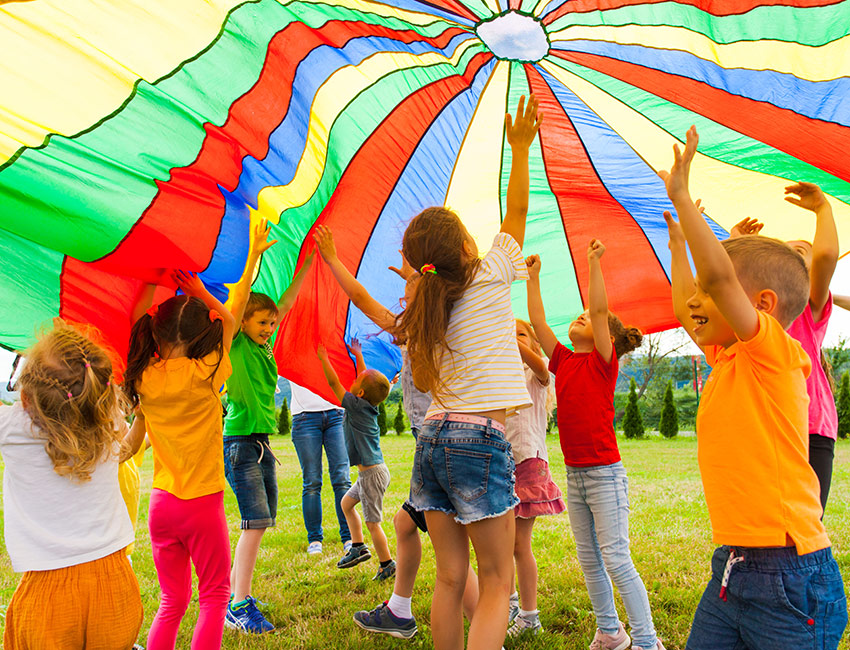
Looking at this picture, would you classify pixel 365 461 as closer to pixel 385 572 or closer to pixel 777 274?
pixel 385 572

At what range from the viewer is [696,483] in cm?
767

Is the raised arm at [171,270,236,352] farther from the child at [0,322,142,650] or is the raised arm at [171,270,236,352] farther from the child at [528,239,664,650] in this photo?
the child at [528,239,664,650]

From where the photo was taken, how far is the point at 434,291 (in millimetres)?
2078

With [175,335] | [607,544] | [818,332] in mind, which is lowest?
[607,544]

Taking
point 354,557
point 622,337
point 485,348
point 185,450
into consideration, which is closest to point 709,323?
point 485,348

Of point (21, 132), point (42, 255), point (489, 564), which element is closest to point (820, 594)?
point (489, 564)

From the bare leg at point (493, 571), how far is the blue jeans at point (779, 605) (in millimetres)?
579

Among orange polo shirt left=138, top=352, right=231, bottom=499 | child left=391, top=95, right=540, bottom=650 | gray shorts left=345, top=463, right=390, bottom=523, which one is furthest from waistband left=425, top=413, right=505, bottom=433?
gray shorts left=345, top=463, right=390, bottom=523

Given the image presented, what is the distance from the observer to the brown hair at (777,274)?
1654 mm

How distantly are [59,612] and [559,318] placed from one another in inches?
117

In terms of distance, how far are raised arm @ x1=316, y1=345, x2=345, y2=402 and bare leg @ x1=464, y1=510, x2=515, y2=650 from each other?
5.51ft

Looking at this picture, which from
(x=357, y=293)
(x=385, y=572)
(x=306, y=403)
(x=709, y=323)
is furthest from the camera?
(x=306, y=403)

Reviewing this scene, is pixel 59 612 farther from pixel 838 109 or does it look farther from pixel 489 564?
pixel 838 109

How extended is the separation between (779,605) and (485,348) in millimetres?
1009
